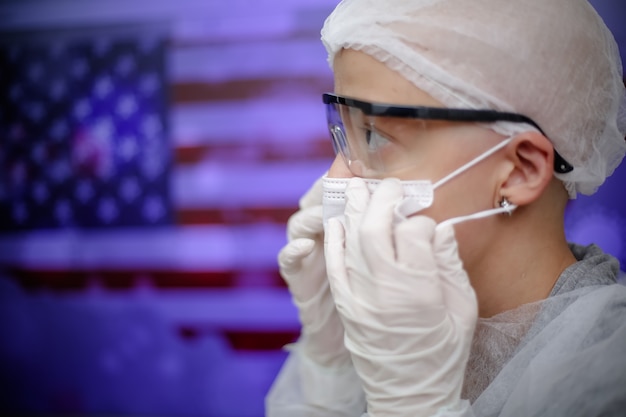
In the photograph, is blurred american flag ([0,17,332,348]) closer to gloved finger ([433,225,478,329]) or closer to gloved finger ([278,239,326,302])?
gloved finger ([278,239,326,302])

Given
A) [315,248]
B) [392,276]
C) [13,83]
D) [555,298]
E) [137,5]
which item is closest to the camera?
[392,276]

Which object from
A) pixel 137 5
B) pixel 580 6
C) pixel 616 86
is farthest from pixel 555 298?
pixel 137 5

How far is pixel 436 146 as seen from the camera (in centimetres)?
97

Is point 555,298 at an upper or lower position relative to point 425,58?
lower

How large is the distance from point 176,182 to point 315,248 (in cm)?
89

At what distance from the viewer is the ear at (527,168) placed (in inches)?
38.0

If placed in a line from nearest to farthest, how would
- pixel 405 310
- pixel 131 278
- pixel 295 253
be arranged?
pixel 405 310
pixel 295 253
pixel 131 278

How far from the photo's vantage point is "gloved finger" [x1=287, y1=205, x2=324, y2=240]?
1312 mm

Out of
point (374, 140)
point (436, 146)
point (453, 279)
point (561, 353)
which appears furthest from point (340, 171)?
point (561, 353)

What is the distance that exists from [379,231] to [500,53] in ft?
1.24

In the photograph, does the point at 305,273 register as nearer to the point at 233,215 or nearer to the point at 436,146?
the point at 436,146

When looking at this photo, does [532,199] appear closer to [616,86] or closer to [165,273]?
[616,86]

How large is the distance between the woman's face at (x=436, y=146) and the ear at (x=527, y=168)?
0.02m

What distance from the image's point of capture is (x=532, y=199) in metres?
0.99
